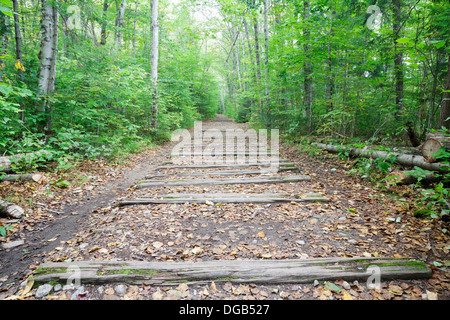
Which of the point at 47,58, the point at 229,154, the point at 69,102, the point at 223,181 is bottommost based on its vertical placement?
the point at 223,181

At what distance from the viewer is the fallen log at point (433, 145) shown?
3531 millimetres

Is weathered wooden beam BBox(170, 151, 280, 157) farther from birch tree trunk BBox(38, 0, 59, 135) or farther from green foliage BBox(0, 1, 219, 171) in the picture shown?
birch tree trunk BBox(38, 0, 59, 135)

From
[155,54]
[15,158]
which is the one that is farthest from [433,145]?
[155,54]

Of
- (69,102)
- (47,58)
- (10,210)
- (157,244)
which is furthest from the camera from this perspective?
(69,102)

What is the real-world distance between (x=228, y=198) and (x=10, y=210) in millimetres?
3928

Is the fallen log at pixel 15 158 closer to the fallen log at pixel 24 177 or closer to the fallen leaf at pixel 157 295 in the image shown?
the fallen log at pixel 24 177

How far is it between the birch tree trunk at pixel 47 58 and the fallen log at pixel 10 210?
2956 millimetres

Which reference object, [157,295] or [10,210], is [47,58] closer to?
[10,210]

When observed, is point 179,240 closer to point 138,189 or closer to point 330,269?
point 330,269

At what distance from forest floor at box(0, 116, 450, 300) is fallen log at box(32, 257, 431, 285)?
0.23ft

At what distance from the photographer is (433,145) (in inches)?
147

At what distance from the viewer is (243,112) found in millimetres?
21109

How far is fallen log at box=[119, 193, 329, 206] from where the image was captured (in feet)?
12.8

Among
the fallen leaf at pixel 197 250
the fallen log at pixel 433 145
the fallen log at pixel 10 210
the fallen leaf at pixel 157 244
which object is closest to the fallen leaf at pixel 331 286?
the fallen leaf at pixel 197 250
